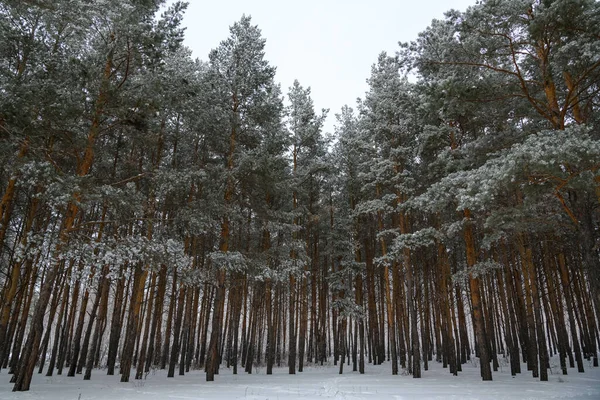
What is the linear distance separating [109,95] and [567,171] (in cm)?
1162

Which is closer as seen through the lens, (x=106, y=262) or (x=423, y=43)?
(x=106, y=262)

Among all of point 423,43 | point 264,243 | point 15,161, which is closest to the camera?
point 15,161

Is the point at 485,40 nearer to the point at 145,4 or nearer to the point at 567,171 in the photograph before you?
the point at 567,171

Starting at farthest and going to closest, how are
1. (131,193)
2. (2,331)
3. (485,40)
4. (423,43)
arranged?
(423,43) → (2,331) → (131,193) → (485,40)


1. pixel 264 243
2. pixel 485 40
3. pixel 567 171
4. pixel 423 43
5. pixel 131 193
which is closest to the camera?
pixel 567 171

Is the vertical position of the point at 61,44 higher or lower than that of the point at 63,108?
higher

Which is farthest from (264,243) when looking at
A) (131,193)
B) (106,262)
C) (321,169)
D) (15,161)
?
(15,161)

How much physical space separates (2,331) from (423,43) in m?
17.4

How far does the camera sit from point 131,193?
9508 mm

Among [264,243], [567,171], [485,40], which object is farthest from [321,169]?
[567,171]

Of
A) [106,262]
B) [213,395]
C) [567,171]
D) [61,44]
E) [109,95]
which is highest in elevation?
[61,44]

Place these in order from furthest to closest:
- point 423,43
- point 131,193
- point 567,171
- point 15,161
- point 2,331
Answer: point 423,43 → point 2,331 → point 131,193 → point 15,161 → point 567,171

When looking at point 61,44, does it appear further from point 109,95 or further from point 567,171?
point 567,171

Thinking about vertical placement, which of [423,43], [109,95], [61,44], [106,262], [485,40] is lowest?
[106,262]
